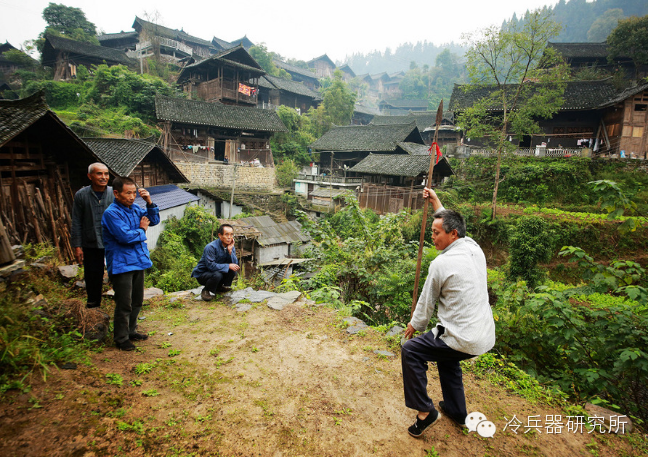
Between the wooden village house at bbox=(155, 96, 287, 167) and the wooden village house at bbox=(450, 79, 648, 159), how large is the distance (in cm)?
1619

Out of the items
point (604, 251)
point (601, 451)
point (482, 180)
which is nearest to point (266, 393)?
point (601, 451)

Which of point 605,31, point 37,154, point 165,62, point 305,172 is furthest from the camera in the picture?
point 605,31

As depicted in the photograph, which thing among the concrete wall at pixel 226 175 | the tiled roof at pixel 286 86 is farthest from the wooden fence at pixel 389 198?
the tiled roof at pixel 286 86

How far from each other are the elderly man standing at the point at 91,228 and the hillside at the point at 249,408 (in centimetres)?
125

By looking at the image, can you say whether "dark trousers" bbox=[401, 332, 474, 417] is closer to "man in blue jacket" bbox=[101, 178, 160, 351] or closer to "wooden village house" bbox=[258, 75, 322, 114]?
"man in blue jacket" bbox=[101, 178, 160, 351]

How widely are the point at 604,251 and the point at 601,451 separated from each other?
1466cm

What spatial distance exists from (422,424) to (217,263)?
424 cm

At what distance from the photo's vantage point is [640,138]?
18453 millimetres

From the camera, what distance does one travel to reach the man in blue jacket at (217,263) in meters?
5.39

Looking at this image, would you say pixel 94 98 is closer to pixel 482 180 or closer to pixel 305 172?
pixel 305 172

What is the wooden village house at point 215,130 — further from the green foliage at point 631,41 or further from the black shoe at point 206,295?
the green foliage at point 631,41

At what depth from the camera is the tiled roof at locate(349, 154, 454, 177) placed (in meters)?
19.8

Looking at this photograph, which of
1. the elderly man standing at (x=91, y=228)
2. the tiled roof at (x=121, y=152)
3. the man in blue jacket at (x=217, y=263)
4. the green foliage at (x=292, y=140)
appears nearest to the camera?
the elderly man standing at (x=91, y=228)

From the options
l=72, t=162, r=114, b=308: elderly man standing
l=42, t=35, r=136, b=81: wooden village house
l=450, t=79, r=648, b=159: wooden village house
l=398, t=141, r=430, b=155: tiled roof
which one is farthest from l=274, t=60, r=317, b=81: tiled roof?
l=72, t=162, r=114, b=308: elderly man standing
